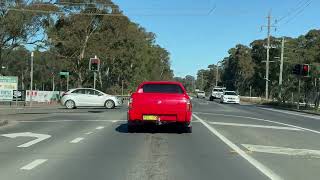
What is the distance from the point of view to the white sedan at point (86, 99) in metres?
39.9

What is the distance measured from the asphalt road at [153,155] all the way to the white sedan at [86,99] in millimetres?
19313

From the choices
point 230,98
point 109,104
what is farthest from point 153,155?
point 230,98

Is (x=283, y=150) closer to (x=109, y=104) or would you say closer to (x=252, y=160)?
(x=252, y=160)

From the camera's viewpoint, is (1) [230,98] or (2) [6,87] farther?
(1) [230,98]

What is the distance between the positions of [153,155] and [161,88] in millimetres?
7064

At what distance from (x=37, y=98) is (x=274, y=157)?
39.9m

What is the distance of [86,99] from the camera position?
4006 cm

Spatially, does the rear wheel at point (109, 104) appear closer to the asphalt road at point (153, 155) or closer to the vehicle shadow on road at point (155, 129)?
the vehicle shadow on road at point (155, 129)

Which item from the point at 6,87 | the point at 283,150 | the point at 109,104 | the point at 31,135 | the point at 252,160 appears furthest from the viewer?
the point at 109,104

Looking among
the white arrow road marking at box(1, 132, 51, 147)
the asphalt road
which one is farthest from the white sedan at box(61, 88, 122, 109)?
the white arrow road marking at box(1, 132, 51, 147)

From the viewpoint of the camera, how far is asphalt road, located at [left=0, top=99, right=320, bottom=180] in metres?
10.6

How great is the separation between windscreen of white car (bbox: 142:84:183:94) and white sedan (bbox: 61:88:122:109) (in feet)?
66.6

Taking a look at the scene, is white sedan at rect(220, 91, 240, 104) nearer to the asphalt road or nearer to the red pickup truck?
the asphalt road

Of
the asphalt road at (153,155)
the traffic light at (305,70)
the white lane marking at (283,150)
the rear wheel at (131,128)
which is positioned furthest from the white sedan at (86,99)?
the white lane marking at (283,150)
